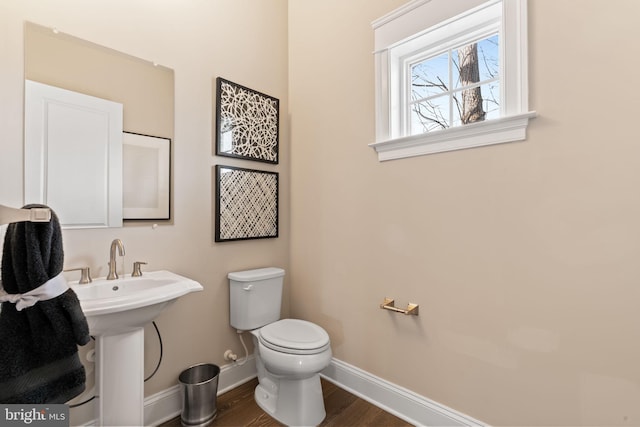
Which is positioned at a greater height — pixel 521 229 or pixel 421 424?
pixel 521 229

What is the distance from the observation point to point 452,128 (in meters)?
1.50

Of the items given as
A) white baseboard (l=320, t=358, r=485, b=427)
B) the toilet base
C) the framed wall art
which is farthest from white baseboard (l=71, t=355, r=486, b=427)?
the framed wall art

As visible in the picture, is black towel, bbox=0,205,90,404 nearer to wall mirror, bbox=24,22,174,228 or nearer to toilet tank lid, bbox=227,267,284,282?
wall mirror, bbox=24,22,174,228

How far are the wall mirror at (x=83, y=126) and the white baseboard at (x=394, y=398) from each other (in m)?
1.64

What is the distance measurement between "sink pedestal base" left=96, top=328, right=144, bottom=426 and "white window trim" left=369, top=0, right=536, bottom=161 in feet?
5.29

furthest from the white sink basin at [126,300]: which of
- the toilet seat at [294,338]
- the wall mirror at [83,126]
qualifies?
the toilet seat at [294,338]

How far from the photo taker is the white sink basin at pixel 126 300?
3.72ft

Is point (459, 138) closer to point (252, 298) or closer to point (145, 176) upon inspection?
point (252, 298)

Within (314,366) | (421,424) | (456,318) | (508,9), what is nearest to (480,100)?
(508,9)

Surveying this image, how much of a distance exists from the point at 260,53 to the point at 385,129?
1.14 meters

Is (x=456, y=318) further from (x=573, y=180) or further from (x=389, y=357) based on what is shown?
(x=573, y=180)

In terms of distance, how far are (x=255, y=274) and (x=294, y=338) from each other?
0.51 m

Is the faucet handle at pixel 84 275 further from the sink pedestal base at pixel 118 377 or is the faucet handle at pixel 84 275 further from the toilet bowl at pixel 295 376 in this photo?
the toilet bowl at pixel 295 376

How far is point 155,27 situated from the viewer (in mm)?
1687
